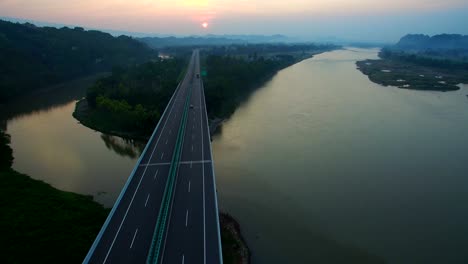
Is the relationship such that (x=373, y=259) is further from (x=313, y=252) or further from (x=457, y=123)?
(x=457, y=123)

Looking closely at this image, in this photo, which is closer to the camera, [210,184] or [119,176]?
[210,184]

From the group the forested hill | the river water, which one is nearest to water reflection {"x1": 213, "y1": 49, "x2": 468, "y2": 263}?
the river water

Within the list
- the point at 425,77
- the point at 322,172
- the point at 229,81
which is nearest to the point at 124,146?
the point at 322,172

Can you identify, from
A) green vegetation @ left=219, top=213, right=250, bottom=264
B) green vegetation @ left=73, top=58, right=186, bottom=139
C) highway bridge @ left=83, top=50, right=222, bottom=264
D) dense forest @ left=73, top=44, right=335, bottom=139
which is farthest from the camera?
dense forest @ left=73, top=44, right=335, bottom=139

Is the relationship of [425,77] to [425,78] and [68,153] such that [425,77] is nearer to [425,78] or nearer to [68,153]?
[425,78]

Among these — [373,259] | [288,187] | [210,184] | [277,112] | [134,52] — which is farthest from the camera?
[134,52]

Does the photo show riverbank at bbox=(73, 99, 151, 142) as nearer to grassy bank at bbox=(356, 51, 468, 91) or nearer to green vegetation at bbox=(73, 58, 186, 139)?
green vegetation at bbox=(73, 58, 186, 139)

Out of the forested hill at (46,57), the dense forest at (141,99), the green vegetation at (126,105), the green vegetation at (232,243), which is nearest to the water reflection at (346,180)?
the green vegetation at (232,243)

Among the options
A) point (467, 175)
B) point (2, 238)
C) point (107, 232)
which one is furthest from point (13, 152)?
point (467, 175)
